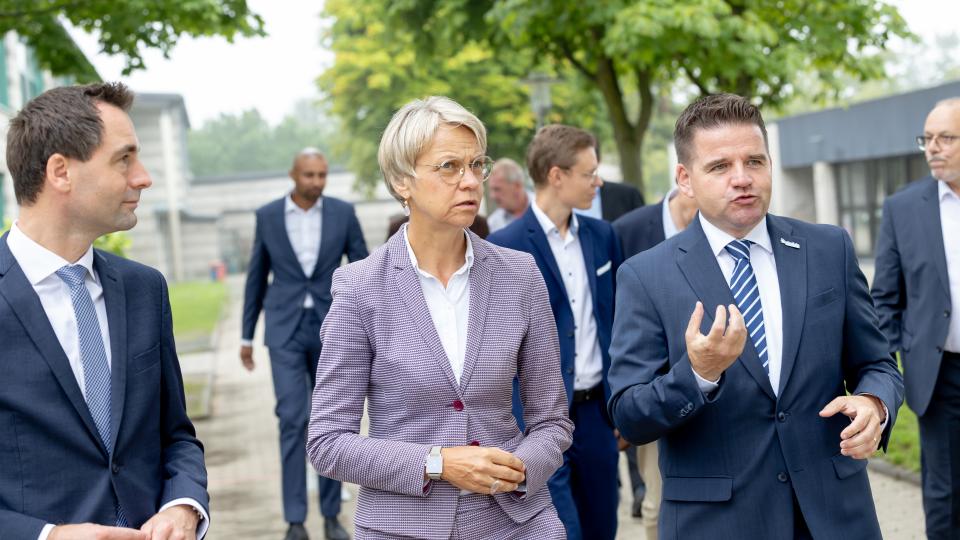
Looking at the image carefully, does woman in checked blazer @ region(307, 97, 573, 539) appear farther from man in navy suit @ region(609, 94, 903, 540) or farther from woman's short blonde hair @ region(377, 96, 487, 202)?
man in navy suit @ region(609, 94, 903, 540)

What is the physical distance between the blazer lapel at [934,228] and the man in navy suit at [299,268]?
4.06 m

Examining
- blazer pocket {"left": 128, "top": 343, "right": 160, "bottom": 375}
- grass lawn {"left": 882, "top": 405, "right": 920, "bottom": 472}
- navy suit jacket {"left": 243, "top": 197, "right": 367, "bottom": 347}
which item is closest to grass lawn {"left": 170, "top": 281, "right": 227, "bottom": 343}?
navy suit jacket {"left": 243, "top": 197, "right": 367, "bottom": 347}

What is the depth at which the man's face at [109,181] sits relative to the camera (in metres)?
3.31

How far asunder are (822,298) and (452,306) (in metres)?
1.13

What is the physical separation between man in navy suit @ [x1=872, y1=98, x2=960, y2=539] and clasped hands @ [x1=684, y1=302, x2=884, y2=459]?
269cm

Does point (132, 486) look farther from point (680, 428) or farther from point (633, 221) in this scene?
point (633, 221)

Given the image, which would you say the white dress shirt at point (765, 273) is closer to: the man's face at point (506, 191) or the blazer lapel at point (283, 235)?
the blazer lapel at point (283, 235)

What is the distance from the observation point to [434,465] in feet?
11.5

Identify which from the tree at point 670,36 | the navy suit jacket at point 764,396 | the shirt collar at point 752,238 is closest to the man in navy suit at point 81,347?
the navy suit jacket at point 764,396

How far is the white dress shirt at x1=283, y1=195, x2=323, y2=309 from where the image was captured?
8.73m

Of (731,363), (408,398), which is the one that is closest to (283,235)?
(408,398)

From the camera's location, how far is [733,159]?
3793 mm

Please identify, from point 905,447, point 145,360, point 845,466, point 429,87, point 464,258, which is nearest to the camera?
point 145,360

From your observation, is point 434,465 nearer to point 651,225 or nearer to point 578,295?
point 578,295
